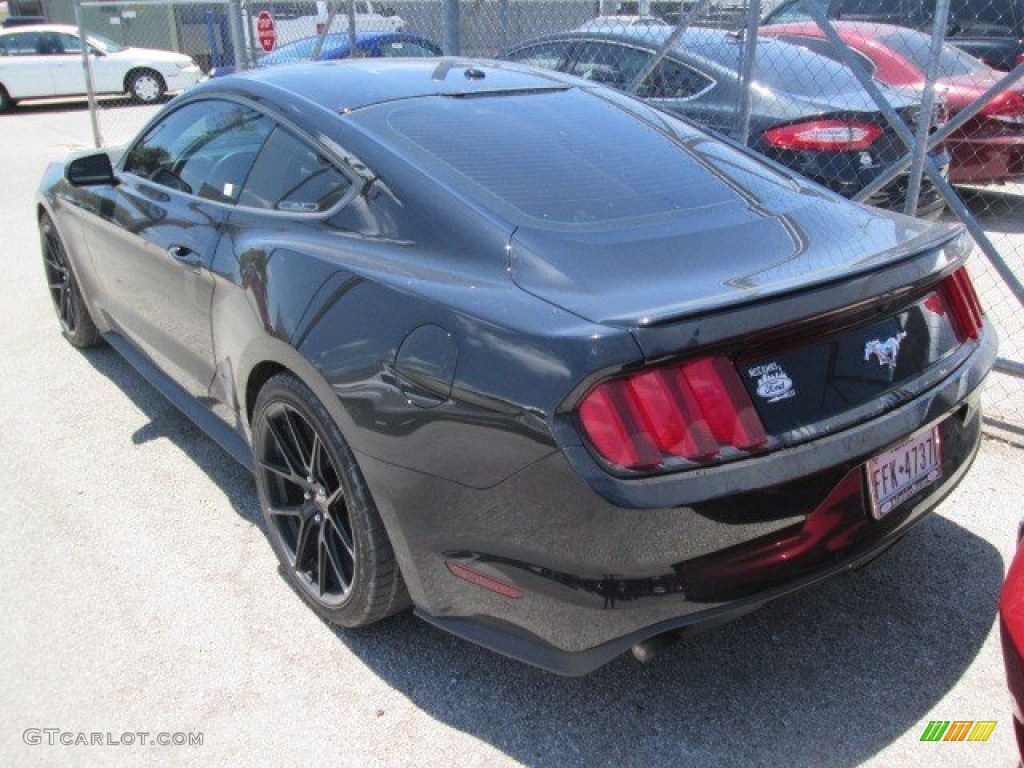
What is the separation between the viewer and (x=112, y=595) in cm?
304

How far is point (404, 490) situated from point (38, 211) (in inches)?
156

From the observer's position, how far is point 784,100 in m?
6.22

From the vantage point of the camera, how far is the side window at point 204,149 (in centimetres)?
326

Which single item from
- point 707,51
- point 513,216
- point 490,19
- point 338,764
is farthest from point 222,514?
point 490,19

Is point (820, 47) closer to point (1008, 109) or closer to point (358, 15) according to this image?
point (1008, 109)

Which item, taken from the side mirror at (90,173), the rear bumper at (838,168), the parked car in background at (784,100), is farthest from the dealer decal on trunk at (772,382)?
the rear bumper at (838,168)

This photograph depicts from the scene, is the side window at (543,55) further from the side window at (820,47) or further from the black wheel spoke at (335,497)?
the black wheel spoke at (335,497)

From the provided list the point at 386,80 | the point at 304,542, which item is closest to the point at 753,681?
the point at 304,542

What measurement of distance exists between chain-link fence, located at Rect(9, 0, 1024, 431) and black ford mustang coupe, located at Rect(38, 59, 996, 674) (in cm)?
188

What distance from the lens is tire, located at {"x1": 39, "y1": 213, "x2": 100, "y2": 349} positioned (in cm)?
497

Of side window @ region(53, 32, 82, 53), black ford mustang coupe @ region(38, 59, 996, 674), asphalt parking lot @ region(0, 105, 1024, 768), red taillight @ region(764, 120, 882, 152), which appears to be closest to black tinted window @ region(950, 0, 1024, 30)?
red taillight @ region(764, 120, 882, 152)

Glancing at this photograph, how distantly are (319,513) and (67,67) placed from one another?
19395 millimetres

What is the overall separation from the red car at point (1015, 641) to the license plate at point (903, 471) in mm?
384

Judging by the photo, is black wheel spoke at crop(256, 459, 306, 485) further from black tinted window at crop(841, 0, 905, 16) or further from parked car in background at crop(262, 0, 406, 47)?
black tinted window at crop(841, 0, 905, 16)
